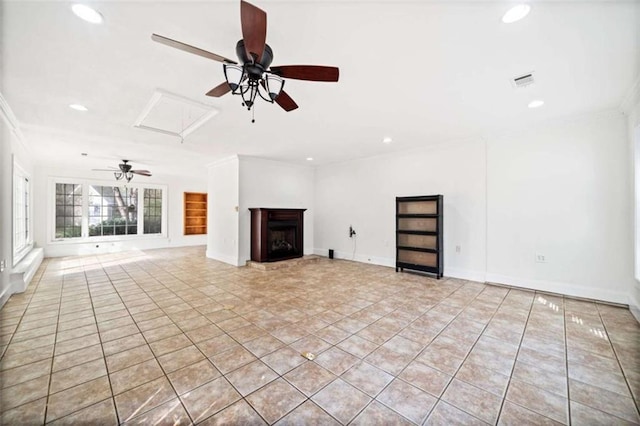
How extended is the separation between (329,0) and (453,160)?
4.40 metres

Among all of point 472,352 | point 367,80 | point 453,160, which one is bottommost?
point 472,352

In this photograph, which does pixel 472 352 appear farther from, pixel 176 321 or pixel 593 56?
pixel 176 321

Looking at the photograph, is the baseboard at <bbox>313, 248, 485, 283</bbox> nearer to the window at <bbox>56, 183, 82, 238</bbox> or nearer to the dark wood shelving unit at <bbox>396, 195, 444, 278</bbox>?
the dark wood shelving unit at <bbox>396, 195, 444, 278</bbox>

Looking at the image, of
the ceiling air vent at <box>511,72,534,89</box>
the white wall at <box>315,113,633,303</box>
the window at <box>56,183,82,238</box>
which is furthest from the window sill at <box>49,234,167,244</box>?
the ceiling air vent at <box>511,72,534,89</box>

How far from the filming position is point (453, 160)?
17.3 ft

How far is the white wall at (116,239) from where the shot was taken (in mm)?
7523

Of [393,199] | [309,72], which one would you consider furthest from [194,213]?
[309,72]

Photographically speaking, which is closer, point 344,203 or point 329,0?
point 329,0

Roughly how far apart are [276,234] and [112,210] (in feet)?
20.7

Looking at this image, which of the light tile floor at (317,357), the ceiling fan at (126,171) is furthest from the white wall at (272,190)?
the ceiling fan at (126,171)

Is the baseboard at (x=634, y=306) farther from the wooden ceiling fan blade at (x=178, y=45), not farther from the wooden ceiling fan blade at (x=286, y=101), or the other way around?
the wooden ceiling fan blade at (x=178, y=45)

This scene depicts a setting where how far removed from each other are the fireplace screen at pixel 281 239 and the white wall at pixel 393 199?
3.99 feet

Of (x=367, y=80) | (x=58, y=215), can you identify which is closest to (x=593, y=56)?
(x=367, y=80)

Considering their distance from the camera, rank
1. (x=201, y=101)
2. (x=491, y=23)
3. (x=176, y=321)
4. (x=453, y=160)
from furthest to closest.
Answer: (x=453, y=160), (x=201, y=101), (x=176, y=321), (x=491, y=23)
